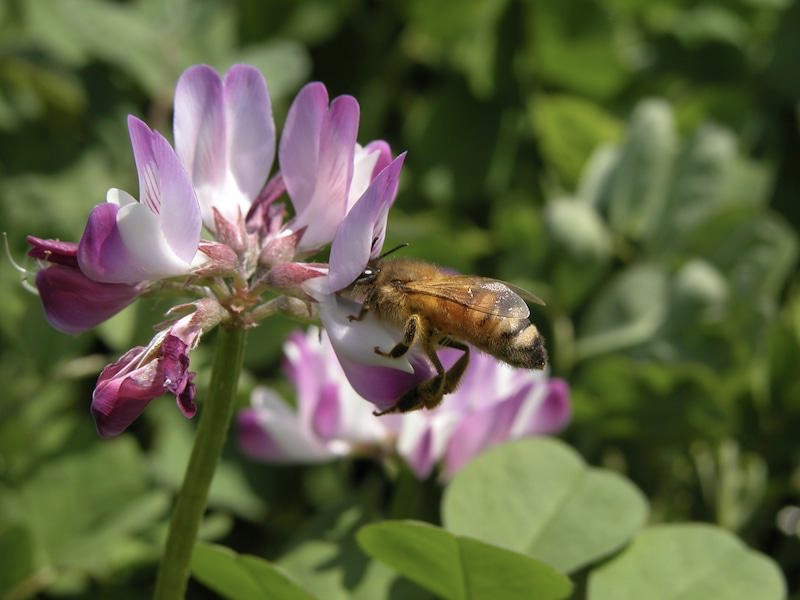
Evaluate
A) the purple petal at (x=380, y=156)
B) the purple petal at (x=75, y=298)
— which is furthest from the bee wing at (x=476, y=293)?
the purple petal at (x=75, y=298)

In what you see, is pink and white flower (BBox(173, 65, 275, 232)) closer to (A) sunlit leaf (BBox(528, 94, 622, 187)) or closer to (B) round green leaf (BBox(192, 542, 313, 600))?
(B) round green leaf (BBox(192, 542, 313, 600))

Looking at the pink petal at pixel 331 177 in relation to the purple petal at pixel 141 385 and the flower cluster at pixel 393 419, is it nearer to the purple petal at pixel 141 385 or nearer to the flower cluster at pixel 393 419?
the purple petal at pixel 141 385

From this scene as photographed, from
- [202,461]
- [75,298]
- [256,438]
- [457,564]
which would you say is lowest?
[256,438]

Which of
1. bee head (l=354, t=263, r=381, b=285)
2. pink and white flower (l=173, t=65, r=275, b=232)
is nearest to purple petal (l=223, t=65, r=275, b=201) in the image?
pink and white flower (l=173, t=65, r=275, b=232)

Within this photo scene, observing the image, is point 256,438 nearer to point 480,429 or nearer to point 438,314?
point 480,429

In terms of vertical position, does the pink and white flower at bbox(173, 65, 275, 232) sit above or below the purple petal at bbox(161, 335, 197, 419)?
above

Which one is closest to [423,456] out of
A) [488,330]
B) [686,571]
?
[686,571]
